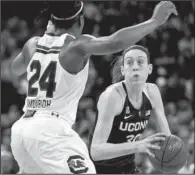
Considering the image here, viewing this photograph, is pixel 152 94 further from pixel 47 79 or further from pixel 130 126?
pixel 47 79

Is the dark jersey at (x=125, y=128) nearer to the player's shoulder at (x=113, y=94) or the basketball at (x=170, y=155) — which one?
the player's shoulder at (x=113, y=94)

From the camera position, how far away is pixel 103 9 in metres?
11.5

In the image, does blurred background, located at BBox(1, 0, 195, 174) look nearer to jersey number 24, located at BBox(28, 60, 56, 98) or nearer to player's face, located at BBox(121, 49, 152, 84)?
player's face, located at BBox(121, 49, 152, 84)

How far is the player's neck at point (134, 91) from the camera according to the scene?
4945 millimetres

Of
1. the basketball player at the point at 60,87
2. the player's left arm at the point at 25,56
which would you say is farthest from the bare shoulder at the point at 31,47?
the basketball player at the point at 60,87

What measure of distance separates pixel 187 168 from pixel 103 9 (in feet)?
15.0

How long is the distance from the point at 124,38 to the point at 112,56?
6838 mm

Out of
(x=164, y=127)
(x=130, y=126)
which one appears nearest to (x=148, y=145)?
(x=130, y=126)

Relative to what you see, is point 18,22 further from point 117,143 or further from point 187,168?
point 117,143

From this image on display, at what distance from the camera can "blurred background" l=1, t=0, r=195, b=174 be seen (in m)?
10.3

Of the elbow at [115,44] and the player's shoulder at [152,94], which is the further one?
the player's shoulder at [152,94]

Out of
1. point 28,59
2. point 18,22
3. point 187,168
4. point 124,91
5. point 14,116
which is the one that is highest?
point 18,22

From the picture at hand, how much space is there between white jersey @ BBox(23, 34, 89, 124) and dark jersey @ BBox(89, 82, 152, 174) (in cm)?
58

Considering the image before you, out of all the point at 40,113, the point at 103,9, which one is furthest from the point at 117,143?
the point at 103,9
